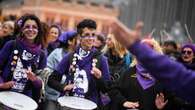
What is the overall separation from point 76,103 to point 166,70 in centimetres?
251

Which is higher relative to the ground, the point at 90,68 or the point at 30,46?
the point at 30,46

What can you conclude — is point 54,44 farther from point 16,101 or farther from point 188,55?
point 16,101

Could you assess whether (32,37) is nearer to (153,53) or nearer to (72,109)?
(72,109)

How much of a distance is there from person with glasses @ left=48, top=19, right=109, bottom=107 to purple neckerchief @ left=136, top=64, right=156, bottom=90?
1.43ft

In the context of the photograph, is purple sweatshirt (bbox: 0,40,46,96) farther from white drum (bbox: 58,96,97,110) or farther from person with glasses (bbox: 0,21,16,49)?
person with glasses (bbox: 0,21,16,49)

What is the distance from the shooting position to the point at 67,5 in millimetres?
91188

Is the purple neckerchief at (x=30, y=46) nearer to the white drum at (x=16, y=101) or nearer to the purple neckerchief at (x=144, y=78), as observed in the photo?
the white drum at (x=16, y=101)

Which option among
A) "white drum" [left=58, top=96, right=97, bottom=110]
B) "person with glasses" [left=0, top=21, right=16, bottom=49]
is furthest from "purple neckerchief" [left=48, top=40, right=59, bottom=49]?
"white drum" [left=58, top=96, right=97, bottom=110]

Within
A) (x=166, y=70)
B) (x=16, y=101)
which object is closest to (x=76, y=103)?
(x=16, y=101)

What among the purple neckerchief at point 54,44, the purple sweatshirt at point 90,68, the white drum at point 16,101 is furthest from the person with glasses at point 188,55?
the purple neckerchief at point 54,44

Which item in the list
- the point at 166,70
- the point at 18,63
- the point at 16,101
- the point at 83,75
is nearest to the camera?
the point at 166,70

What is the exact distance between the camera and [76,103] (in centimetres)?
602

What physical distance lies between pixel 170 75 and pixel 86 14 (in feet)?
283

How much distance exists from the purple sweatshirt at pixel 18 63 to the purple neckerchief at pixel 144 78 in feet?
3.33
